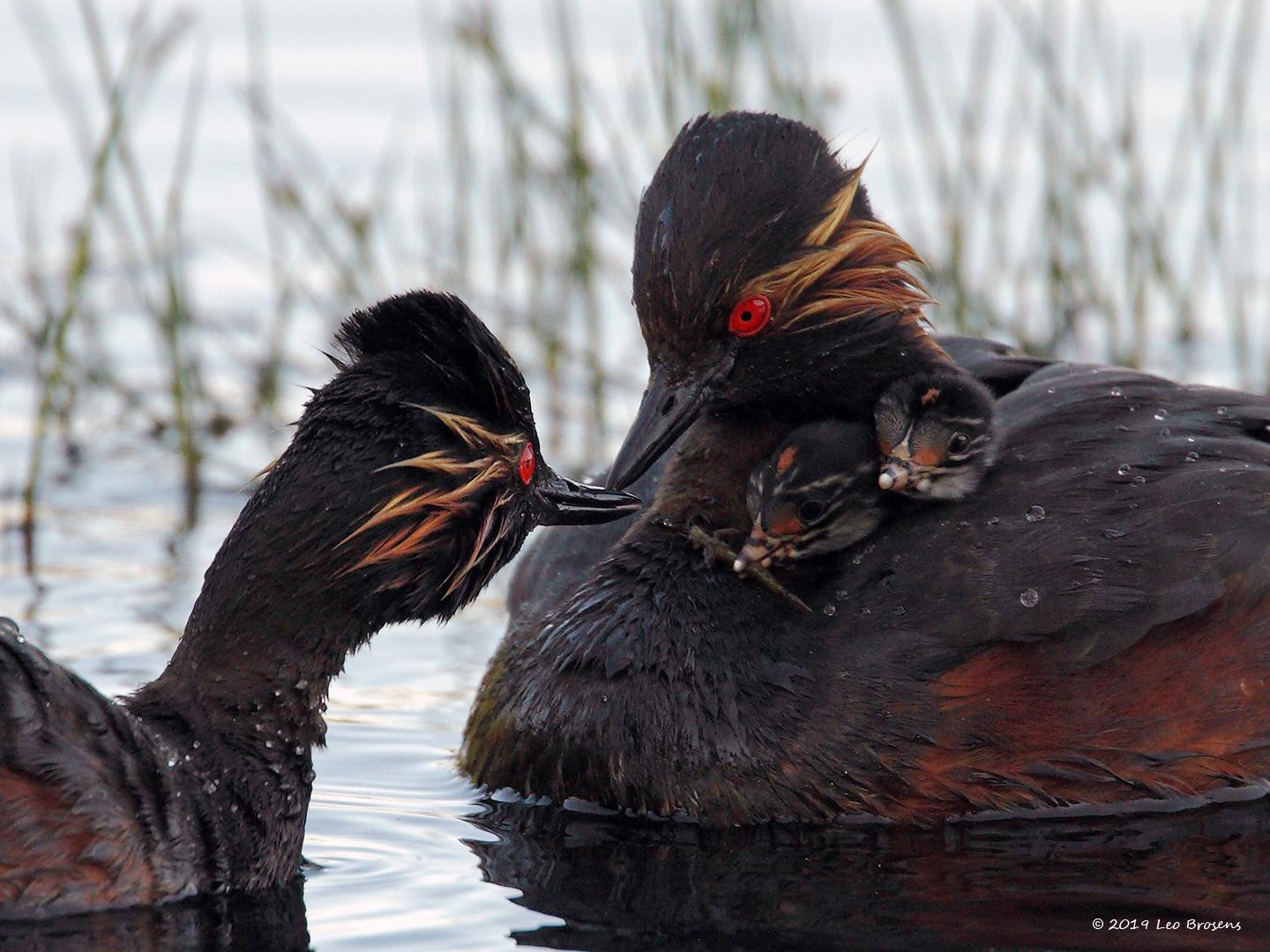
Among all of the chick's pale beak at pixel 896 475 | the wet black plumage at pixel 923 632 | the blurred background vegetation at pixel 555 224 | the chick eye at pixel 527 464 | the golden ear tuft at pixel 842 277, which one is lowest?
the wet black plumage at pixel 923 632

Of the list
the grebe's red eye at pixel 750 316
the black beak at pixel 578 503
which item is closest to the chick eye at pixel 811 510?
the black beak at pixel 578 503

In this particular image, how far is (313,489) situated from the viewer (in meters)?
6.20

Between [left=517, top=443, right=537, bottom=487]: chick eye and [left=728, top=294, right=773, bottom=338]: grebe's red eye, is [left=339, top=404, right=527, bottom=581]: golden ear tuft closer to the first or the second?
[left=517, top=443, right=537, bottom=487]: chick eye

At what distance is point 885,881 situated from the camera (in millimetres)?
6375

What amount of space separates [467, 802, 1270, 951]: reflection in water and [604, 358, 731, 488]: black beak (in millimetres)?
1178

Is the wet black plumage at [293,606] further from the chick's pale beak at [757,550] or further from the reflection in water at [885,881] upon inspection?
the chick's pale beak at [757,550]

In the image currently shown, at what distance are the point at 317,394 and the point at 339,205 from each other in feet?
15.0

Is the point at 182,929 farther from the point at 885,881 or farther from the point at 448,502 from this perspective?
the point at 885,881

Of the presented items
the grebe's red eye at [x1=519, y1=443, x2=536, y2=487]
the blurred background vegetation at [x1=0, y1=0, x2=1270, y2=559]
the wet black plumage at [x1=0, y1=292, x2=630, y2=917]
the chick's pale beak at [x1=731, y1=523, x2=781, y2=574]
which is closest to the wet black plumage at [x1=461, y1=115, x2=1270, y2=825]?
the chick's pale beak at [x1=731, y1=523, x2=781, y2=574]

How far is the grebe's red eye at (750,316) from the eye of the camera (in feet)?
23.9

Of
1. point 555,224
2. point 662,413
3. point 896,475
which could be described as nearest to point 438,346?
point 662,413

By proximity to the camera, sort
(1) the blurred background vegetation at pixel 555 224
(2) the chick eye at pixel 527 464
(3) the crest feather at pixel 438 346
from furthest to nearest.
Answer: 1. (1) the blurred background vegetation at pixel 555 224
2. (2) the chick eye at pixel 527 464
3. (3) the crest feather at pixel 438 346

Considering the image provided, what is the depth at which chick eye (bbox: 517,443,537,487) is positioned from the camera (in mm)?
6645

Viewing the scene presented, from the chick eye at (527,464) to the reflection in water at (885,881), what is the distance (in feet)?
3.46
